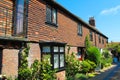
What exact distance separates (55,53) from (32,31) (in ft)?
9.69

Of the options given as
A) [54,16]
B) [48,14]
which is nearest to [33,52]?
[48,14]

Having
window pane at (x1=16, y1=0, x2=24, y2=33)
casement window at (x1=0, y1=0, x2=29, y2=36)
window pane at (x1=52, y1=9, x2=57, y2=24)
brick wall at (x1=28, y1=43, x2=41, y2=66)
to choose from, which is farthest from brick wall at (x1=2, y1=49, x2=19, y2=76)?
window pane at (x1=52, y1=9, x2=57, y2=24)

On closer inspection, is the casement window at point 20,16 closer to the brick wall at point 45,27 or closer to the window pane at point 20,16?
the window pane at point 20,16

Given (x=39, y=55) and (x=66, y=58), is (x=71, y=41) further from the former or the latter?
(x=39, y=55)

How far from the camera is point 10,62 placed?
10125mm

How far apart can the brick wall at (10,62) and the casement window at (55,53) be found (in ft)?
9.78

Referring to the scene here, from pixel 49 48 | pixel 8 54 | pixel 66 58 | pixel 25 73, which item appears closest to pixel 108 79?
pixel 66 58

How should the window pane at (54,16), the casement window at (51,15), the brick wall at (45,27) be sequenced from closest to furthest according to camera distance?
the brick wall at (45,27) < the casement window at (51,15) < the window pane at (54,16)

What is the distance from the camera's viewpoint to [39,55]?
511 inches

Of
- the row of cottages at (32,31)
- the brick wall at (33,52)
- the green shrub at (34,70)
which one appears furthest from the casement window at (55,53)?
the green shrub at (34,70)

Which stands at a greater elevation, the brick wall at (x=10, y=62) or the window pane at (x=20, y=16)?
the window pane at (x=20, y=16)

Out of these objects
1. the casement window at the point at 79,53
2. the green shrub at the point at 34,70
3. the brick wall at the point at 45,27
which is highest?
the brick wall at the point at 45,27

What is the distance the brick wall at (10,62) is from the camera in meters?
9.72

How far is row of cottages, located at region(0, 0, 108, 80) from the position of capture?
10058 millimetres
